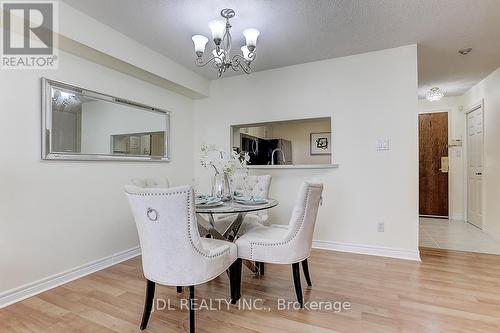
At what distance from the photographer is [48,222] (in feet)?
7.80

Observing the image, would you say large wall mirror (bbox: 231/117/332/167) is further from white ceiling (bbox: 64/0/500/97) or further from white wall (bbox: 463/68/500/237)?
white wall (bbox: 463/68/500/237)

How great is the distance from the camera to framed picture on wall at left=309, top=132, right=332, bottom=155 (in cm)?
355

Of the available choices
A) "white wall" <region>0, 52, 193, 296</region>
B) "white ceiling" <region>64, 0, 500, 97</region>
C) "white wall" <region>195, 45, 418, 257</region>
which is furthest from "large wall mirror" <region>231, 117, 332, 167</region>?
"white wall" <region>0, 52, 193, 296</region>

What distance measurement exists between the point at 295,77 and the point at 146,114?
200 cm

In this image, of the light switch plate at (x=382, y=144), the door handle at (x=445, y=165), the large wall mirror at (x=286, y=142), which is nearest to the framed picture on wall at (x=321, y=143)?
the large wall mirror at (x=286, y=142)

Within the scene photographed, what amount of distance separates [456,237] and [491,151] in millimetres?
1375

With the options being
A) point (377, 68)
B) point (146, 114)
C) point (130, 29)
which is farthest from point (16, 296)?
point (377, 68)

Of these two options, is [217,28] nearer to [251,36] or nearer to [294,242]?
[251,36]

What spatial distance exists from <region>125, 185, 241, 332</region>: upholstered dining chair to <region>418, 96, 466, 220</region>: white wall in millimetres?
5398

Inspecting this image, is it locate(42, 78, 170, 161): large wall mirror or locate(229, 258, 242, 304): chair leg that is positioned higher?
locate(42, 78, 170, 161): large wall mirror

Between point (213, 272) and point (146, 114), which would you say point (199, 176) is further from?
point (213, 272)

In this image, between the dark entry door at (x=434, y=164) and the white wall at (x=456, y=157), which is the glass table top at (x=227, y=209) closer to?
the dark entry door at (x=434, y=164)

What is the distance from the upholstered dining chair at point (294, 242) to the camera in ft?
6.41

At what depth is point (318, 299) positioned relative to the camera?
212 cm
